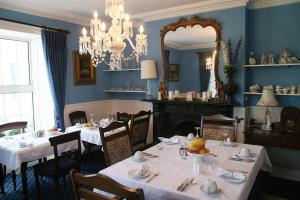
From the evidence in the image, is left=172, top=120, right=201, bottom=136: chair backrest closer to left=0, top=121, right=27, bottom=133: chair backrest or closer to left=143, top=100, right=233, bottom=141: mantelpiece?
left=143, top=100, right=233, bottom=141: mantelpiece

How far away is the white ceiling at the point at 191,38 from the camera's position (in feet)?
13.1

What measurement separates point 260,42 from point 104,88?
341 cm

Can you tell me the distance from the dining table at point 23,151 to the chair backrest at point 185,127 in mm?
2007

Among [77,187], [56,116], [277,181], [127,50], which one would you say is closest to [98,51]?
[77,187]

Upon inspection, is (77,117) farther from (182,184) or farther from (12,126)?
(182,184)

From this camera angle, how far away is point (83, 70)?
494 cm

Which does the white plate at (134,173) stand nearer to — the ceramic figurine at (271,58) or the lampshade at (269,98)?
the lampshade at (269,98)

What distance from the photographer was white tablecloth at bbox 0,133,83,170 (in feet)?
9.07

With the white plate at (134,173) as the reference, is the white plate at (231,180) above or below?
below

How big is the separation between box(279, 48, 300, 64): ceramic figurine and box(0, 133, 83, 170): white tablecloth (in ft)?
11.0

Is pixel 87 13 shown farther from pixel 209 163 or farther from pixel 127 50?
pixel 209 163

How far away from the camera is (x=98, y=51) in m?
2.81

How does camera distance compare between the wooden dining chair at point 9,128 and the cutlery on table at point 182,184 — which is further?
the wooden dining chair at point 9,128

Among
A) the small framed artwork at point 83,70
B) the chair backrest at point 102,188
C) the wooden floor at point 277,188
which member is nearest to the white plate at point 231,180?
the chair backrest at point 102,188
